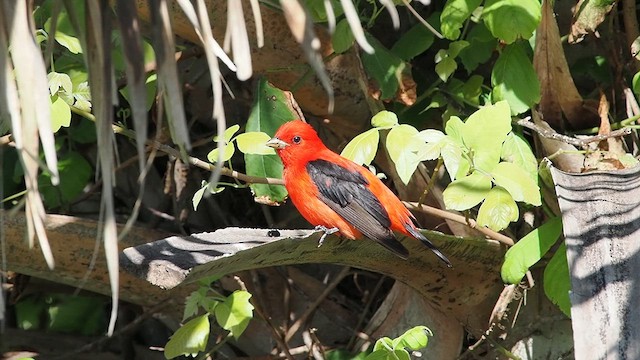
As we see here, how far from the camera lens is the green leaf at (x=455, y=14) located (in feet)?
10.7

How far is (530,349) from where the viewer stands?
3727 mm

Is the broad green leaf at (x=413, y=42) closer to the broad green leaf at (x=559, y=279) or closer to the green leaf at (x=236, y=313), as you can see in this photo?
the broad green leaf at (x=559, y=279)

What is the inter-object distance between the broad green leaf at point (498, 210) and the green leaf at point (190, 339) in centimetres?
99

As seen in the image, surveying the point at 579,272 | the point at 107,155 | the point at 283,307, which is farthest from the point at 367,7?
the point at 107,155

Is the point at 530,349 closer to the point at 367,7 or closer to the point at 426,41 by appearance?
the point at 426,41

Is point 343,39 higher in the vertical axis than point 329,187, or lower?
higher

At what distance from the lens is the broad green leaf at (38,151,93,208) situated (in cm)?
432

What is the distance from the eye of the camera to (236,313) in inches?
124

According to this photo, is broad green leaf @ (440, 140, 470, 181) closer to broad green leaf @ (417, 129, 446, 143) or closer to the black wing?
broad green leaf @ (417, 129, 446, 143)

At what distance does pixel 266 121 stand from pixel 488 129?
48.6 inches

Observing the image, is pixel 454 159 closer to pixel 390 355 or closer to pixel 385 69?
pixel 390 355

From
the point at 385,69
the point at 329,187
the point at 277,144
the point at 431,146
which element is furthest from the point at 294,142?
the point at 431,146

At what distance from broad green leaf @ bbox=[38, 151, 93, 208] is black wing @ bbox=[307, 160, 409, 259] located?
1.14m

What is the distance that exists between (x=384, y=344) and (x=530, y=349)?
1.14m
